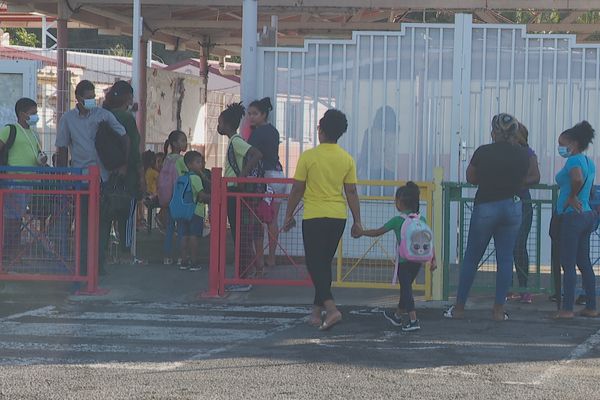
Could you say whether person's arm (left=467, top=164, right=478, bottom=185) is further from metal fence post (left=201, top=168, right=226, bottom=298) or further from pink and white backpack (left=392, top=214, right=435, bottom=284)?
metal fence post (left=201, top=168, right=226, bottom=298)

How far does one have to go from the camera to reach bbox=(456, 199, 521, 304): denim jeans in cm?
989

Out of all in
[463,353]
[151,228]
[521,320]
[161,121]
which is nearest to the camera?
[463,353]

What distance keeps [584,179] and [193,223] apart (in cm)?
470

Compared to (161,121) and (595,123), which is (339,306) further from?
(161,121)

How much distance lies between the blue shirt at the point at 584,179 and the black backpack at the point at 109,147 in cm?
437

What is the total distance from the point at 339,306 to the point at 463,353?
102 inches

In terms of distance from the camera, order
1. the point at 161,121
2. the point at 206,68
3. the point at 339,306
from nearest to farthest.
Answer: the point at 339,306
the point at 161,121
the point at 206,68

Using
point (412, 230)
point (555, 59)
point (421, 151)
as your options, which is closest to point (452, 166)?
point (421, 151)

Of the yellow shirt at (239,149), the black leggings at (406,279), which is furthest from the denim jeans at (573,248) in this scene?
the yellow shirt at (239,149)

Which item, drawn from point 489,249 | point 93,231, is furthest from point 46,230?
point 489,249

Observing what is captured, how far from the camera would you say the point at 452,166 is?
13.2 meters

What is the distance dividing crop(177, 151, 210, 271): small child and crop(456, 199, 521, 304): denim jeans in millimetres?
3663

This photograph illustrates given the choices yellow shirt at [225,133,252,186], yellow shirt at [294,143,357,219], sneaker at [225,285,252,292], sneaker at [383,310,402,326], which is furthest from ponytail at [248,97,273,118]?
sneaker at [383,310,402,326]

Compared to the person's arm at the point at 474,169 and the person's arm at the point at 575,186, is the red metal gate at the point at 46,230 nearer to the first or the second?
the person's arm at the point at 474,169
